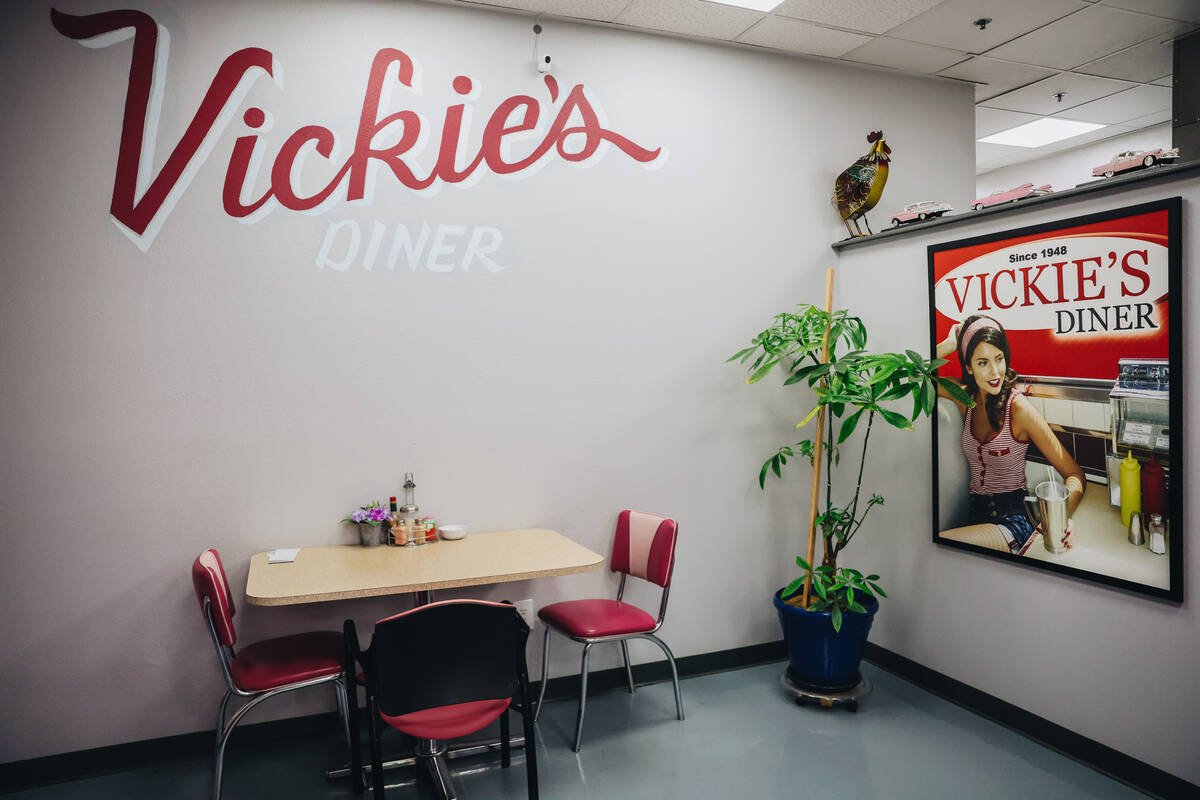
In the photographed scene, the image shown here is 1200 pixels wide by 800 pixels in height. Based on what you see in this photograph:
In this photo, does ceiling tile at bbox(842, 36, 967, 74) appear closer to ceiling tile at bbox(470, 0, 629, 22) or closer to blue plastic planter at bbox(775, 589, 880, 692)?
ceiling tile at bbox(470, 0, 629, 22)

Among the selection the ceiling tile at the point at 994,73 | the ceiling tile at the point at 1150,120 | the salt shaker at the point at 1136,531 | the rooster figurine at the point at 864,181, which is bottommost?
the salt shaker at the point at 1136,531

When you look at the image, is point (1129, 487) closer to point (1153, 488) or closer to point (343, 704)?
point (1153, 488)

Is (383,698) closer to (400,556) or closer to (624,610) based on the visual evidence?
(400,556)

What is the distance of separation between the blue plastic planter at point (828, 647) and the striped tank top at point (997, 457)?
0.79 meters

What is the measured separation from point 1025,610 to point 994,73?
3088 mm

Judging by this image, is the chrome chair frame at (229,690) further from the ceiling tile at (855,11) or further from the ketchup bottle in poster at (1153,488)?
the ceiling tile at (855,11)

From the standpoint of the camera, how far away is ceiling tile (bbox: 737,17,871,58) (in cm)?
369

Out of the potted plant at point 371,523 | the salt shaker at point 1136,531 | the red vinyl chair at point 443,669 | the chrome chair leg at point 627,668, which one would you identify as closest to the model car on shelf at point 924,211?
the salt shaker at point 1136,531

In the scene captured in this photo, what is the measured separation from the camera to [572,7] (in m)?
3.45

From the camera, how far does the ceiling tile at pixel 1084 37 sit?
3.77 m

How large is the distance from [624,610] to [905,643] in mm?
1551

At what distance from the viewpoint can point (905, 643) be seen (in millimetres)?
3801

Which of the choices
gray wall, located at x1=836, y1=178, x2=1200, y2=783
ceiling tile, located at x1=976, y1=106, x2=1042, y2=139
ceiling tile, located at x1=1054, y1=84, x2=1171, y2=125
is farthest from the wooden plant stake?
ceiling tile, located at x1=1054, y1=84, x2=1171, y2=125

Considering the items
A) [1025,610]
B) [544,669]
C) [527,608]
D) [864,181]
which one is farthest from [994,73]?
[544,669]
